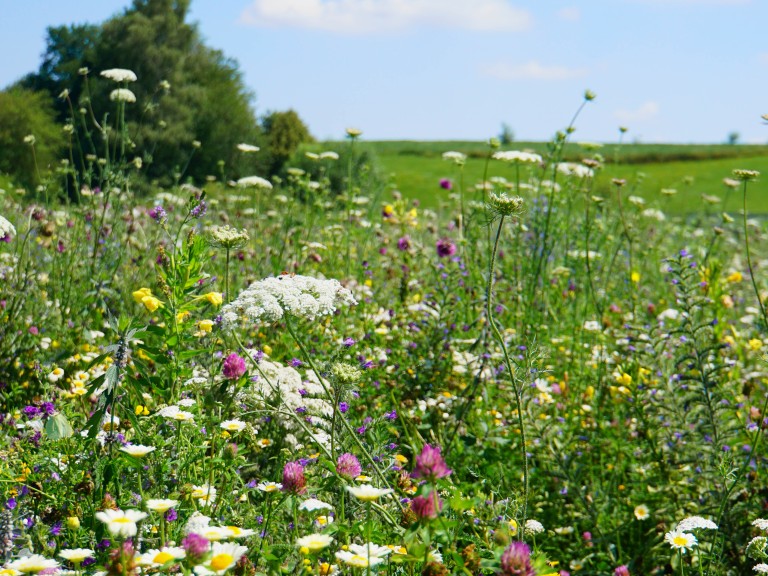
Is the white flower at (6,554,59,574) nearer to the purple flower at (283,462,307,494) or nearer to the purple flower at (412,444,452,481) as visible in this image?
the purple flower at (283,462,307,494)

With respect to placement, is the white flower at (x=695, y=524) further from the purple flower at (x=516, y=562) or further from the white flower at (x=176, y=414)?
the white flower at (x=176, y=414)

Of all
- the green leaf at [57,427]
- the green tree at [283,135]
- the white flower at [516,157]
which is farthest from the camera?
the green tree at [283,135]

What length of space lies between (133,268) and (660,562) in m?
4.05

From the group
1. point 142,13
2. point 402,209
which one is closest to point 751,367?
point 402,209

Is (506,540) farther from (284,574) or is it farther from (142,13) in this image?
(142,13)

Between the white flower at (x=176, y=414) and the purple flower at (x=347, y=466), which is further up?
the white flower at (x=176, y=414)

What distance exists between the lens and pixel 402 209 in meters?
6.58

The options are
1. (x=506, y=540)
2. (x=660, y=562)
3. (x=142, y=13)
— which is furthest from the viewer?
(x=142, y=13)

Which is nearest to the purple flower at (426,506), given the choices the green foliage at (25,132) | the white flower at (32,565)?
the white flower at (32,565)

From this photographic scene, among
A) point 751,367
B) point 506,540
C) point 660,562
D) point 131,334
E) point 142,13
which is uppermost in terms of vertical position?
point 142,13

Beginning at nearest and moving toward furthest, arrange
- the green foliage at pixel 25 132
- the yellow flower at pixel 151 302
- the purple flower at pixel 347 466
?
the purple flower at pixel 347 466 → the yellow flower at pixel 151 302 → the green foliage at pixel 25 132

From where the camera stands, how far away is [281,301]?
2.57 m

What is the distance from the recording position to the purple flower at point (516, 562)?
145cm

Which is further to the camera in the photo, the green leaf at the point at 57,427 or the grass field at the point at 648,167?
the grass field at the point at 648,167
